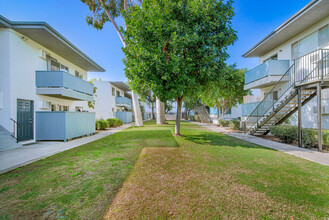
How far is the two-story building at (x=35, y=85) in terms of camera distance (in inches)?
337

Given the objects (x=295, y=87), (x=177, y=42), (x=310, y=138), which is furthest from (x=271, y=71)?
(x=177, y=42)

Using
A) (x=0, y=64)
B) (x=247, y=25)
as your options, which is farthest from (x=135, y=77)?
(x=247, y=25)

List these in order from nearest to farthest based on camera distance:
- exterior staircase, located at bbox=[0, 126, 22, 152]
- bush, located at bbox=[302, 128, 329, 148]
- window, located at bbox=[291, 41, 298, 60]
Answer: bush, located at bbox=[302, 128, 329, 148], exterior staircase, located at bbox=[0, 126, 22, 152], window, located at bbox=[291, 41, 298, 60]

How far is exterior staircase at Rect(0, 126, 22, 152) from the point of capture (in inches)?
299

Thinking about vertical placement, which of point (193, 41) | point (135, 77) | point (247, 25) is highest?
point (247, 25)

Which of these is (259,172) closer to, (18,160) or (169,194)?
(169,194)

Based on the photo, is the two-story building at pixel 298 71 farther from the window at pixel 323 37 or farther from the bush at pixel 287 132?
the bush at pixel 287 132

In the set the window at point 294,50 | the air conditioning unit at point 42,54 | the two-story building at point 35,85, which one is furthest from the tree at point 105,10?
Answer: the window at point 294,50

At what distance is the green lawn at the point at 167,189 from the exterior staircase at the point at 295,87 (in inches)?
172

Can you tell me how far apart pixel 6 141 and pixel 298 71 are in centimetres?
1665

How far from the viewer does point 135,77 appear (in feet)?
28.2

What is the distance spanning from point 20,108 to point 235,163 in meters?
11.4

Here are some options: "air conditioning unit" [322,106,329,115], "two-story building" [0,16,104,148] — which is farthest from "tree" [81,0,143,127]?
"air conditioning unit" [322,106,329,115]

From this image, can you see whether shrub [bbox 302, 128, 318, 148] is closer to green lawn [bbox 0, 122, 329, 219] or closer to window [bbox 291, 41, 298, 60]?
green lawn [bbox 0, 122, 329, 219]
